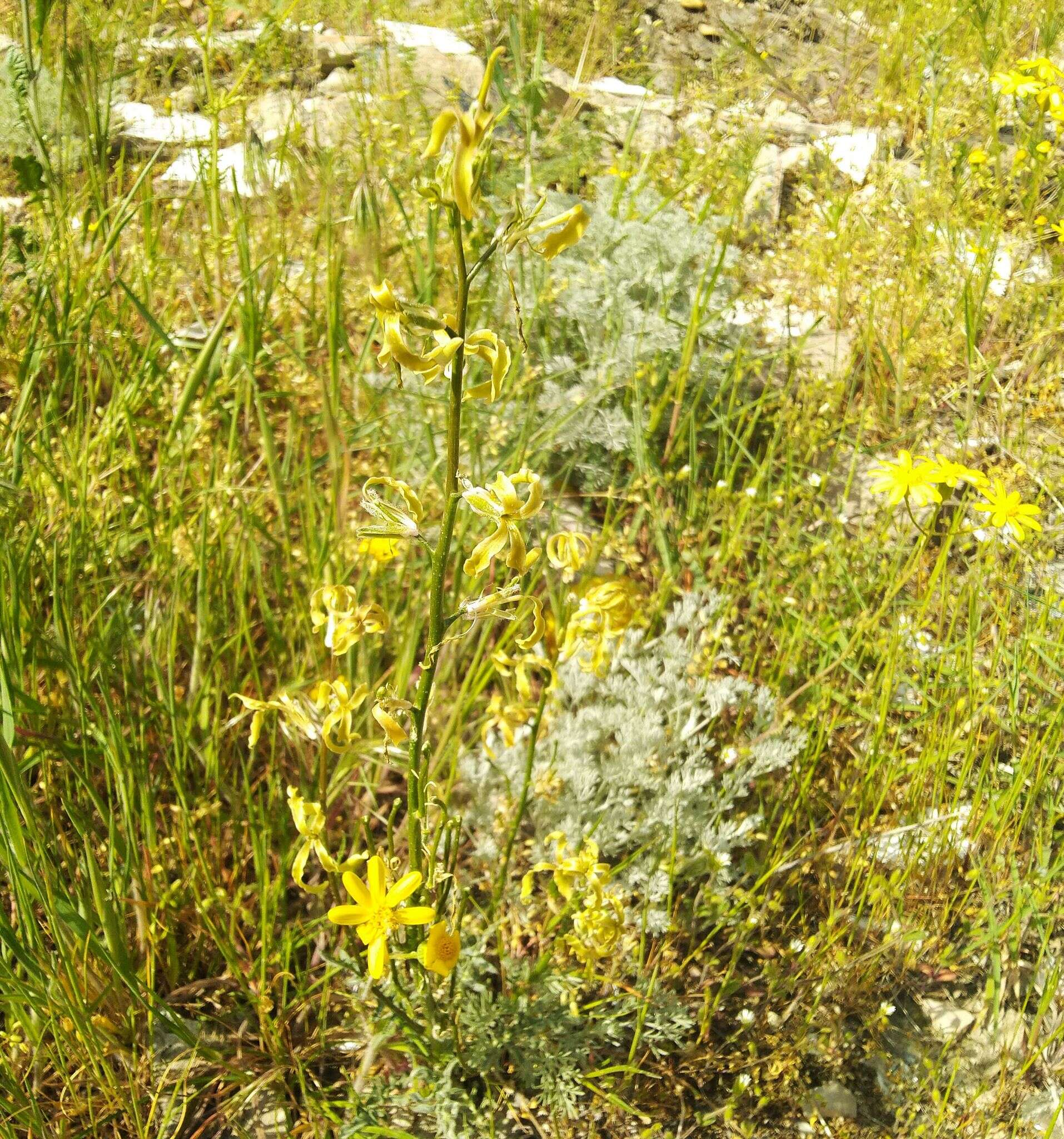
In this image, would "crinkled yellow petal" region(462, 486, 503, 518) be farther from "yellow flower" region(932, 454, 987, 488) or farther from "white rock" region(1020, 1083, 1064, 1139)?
"white rock" region(1020, 1083, 1064, 1139)

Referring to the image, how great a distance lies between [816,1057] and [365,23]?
4904 millimetres

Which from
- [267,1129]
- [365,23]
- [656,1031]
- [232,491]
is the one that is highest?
[365,23]

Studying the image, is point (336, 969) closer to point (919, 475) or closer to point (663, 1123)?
point (663, 1123)

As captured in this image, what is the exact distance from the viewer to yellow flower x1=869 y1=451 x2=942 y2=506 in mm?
2010

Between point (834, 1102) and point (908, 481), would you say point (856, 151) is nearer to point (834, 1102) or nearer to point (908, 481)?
point (908, 481)

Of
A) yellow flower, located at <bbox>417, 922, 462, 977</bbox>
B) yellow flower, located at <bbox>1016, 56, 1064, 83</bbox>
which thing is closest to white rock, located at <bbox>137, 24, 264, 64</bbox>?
yellow flower, located at <bbox>1016, 56, 1064, 83</bbox>

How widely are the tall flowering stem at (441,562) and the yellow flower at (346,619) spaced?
10 cm

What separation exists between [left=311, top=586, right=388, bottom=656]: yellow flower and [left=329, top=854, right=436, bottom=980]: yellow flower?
0.27m

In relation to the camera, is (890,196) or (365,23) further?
(365,23)

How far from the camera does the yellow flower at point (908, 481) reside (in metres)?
2.01

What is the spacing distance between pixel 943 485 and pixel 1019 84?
216 cm

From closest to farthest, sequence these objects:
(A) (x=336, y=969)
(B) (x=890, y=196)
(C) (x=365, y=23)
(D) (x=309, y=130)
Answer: (A) (x=336, y=969) → (B) (x=890, y=196) → (D) (x=309, y=130) → (C) (x=365, y=23)

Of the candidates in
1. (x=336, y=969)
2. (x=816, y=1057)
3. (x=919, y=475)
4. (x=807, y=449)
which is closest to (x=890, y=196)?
(x=807, y=449)

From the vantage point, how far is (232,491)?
1851 millimetres
